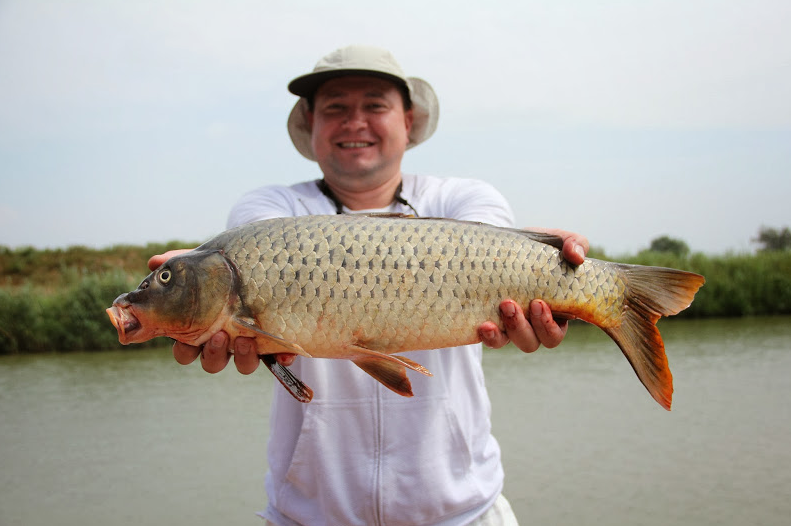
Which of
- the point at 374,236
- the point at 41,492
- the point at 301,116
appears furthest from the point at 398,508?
the point at 41,492

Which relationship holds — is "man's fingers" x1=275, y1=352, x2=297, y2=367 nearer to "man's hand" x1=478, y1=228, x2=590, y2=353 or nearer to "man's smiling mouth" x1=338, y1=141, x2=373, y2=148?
"man's hand" x1=478, y1=228, x2=590, y2=353

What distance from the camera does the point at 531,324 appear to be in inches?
56.7

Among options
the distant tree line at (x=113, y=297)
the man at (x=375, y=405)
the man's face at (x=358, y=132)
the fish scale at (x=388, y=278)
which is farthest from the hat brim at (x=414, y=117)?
the distant tree line at (x=113, y=297)

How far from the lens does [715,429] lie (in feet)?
16.4

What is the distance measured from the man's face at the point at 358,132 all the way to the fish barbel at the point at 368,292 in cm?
47

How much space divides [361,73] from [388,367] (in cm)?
94

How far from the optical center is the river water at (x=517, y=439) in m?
4.11

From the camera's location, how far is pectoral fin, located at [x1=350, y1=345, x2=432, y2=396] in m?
1.33

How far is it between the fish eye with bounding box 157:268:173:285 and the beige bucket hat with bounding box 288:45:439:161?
78 cm

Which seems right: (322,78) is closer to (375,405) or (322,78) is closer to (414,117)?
(414,117)

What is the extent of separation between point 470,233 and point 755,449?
4.38 meters

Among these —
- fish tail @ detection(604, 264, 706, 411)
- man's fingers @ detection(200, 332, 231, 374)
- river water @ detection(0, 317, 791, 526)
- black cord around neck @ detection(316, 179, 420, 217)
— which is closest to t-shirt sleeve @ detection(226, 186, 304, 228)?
black cord around neck @ detection(316, 179, 420, 217)

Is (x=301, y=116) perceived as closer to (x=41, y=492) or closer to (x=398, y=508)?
(x=398, y=508)

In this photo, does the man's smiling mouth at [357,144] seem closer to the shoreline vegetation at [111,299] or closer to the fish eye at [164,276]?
the fish eye at [164,276]
